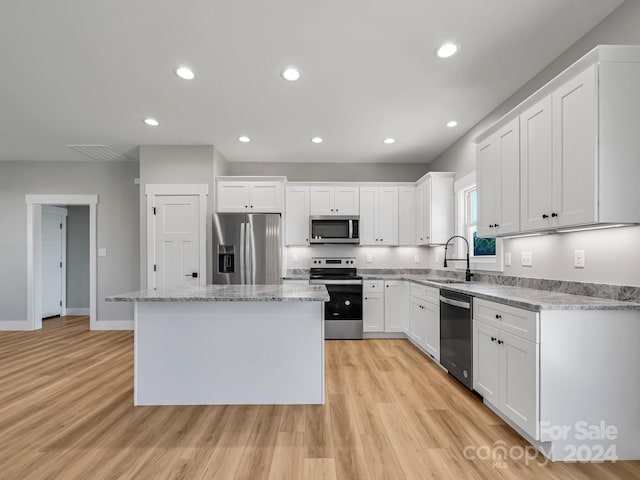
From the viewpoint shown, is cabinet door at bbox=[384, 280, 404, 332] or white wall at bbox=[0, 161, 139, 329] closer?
cabinet door at bbox=[384, 280, 404, 332]

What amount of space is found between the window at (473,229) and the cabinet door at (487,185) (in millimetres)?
731

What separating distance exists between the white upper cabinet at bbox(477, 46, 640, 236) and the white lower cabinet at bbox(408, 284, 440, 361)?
1.37 meters

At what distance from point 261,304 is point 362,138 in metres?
2.62

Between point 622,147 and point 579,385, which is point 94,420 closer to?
point 579,385

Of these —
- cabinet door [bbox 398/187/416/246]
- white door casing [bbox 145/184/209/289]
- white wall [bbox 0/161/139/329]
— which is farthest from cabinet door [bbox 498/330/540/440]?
white wall [bbox 0/161/139/329]

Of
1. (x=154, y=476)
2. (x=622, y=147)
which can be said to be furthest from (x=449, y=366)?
(x=154, y=476)

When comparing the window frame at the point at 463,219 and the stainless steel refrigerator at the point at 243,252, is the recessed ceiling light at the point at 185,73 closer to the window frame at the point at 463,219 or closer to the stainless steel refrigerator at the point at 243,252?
the stainless steel refrigerator at the point at 243,252

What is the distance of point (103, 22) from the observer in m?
1.98

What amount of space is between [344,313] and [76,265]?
5553 millimetres

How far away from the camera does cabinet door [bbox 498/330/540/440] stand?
70.4 inches

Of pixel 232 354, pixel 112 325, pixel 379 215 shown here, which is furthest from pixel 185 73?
pixel 112 325

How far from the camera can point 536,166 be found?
2.19 meters

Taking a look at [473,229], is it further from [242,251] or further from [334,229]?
[242,251]

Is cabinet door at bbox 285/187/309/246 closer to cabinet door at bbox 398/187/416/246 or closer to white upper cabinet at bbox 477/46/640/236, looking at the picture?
cabinet door at bbox 398/187/416/246
